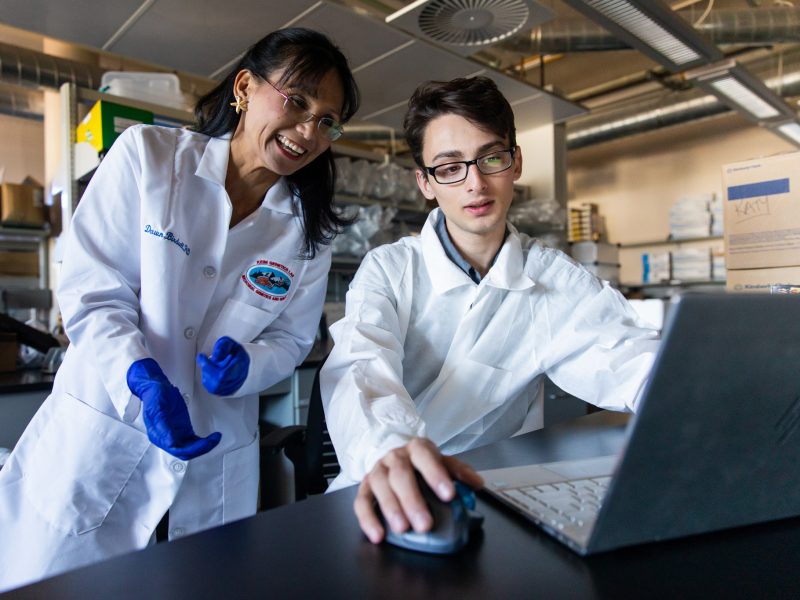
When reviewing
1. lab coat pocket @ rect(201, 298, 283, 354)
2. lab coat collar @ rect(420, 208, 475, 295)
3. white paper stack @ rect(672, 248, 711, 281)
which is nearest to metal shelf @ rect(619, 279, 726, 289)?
white paper stack @ rect(672, 248, 711, 281)

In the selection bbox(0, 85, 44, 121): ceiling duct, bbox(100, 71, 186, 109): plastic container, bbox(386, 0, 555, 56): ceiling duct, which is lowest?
bbox(100, 71, 186, 109): plastic container

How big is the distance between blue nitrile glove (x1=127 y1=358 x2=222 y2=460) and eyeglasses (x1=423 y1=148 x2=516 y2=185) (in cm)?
65

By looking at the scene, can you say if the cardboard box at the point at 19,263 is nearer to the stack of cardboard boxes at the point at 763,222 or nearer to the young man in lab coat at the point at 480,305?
the young man in lab coat at the point at 480,305

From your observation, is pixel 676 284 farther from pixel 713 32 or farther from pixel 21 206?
pixel 21 206

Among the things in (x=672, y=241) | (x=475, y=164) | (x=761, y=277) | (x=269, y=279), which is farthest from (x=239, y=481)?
(x=672, y=241)

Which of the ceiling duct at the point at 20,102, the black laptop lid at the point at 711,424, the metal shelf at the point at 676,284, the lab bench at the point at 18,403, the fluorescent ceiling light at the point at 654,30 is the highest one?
the ceiling duct at the point at 20,102

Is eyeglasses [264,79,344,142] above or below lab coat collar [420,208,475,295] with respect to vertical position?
above

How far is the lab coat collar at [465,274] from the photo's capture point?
1198mm

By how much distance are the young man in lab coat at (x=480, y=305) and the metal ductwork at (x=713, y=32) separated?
2.58 meters

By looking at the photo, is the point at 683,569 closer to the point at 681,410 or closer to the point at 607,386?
the point at 681,410

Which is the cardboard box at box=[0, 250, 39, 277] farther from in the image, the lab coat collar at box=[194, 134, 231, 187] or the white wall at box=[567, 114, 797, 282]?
the white wall at box=[567, 114, 797, 282]

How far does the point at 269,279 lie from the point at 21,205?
3.19m

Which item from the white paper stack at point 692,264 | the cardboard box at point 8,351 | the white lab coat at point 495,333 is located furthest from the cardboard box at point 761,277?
the white paper stack at point 692,264

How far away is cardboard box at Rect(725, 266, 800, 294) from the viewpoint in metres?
2.14
